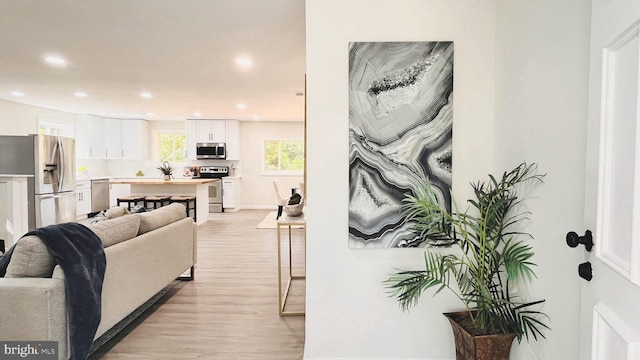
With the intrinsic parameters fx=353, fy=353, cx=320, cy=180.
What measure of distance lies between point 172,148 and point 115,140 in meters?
1.35

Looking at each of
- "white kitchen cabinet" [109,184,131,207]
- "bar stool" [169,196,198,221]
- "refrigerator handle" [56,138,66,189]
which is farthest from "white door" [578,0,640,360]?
"white kitchen cabinet" [109,184,131,207]

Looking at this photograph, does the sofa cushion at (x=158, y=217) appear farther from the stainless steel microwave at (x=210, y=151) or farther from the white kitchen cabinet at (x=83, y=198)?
the stainless steel microwave at (x=210, y=151)

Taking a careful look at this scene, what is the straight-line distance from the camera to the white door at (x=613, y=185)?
96cm

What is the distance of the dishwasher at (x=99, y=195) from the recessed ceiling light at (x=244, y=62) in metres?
5.63

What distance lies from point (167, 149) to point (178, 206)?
21.4 feet

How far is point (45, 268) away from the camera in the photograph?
79.4 inches

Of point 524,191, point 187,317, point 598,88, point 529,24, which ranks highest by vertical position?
point 529,24

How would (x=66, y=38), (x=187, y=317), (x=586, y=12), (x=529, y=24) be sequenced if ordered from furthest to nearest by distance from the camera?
(x=66, y=38), (x=187, y=317), (x=529, y=24), (x=586, y=12)

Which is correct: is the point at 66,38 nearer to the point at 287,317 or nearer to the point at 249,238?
the point at 287,317

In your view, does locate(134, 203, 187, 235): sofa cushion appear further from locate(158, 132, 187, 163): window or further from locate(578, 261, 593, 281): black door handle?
locate(158, 132, 187, 163): window

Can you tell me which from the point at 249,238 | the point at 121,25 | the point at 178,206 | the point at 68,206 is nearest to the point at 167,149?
the point at 68,206

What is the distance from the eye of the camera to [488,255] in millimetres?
1881

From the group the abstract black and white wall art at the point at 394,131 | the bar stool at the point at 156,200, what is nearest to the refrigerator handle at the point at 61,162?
the bar stool at the point at 156,200

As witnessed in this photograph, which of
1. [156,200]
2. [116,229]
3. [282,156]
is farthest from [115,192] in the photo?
[116,229]
